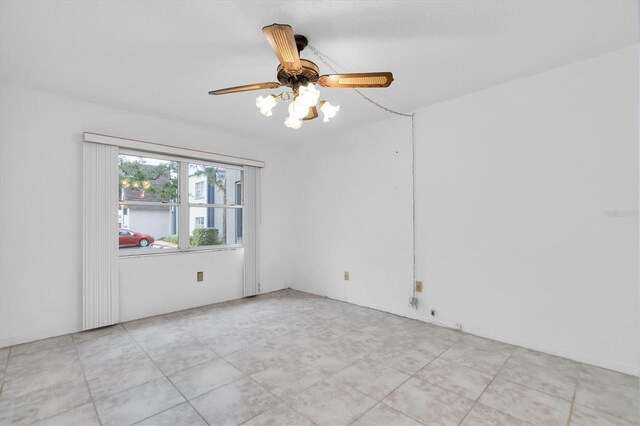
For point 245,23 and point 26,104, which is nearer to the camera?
point 245,23

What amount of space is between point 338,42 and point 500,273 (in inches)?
102

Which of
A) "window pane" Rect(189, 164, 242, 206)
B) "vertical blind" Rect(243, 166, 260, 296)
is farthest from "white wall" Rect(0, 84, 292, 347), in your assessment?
"vertical blind" Rect(243, 166, 260, 296)

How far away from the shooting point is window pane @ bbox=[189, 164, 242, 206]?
427 centimetres

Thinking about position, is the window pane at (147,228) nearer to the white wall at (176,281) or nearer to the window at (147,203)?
the window at (147,203)

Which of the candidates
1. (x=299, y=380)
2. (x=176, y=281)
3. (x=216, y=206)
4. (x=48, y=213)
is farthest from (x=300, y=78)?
(x=176, y=281)

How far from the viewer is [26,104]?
2965 millimetres

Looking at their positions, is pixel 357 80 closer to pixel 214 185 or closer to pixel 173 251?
pixel 214 185

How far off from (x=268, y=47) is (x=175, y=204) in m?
2.63

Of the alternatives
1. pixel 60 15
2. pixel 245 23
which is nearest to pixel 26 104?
pixel 60 15

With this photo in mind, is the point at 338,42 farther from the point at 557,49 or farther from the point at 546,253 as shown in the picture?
the point at 546,253

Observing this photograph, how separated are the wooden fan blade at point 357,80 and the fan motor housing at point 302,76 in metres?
0.08

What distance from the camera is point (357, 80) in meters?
1.95

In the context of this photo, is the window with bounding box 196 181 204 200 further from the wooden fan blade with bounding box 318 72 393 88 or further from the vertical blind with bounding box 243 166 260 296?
the wooden fan blade with bounding box 318 72 393 88

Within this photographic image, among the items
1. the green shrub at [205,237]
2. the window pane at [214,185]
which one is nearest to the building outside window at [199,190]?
the window pane at [214,185]
